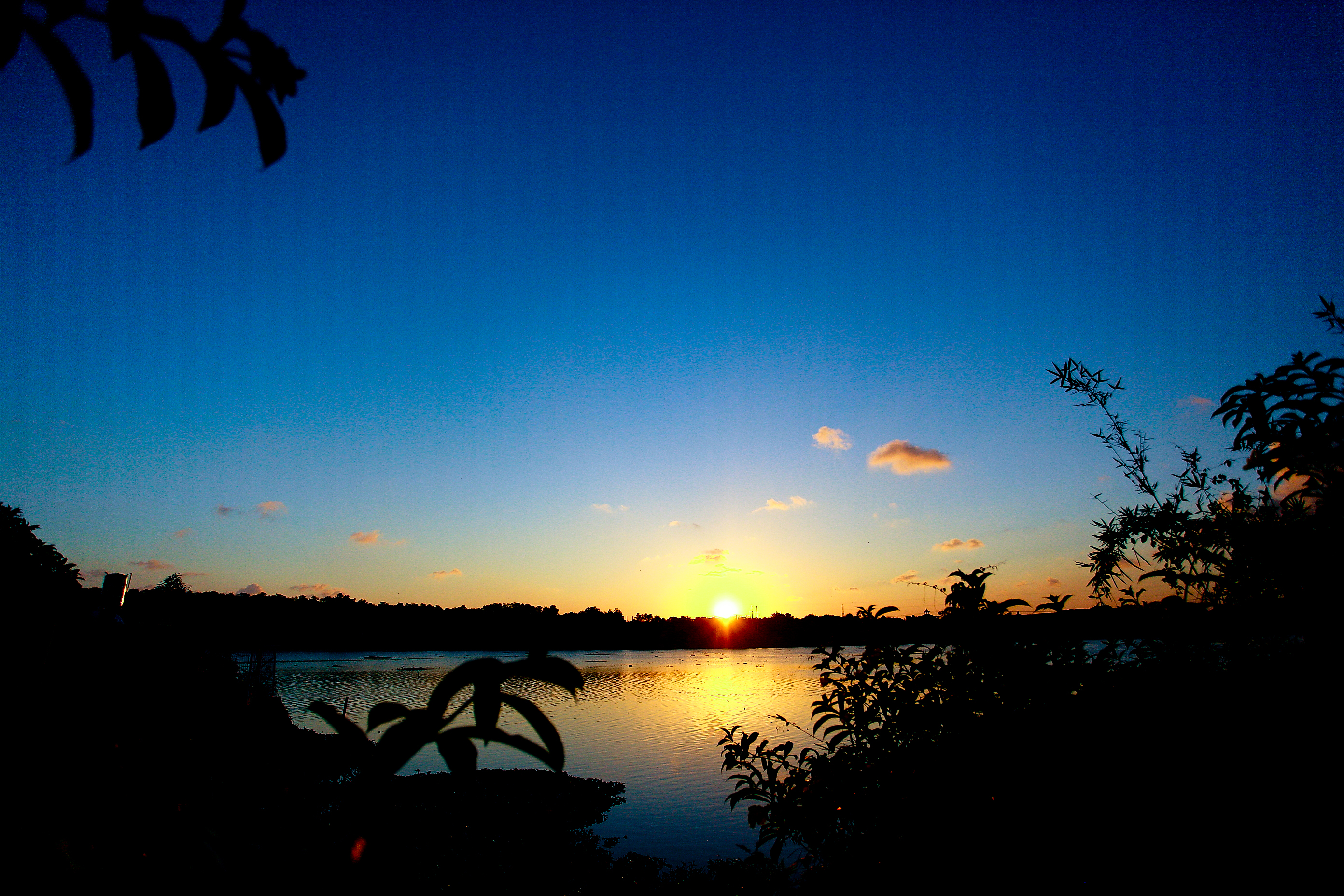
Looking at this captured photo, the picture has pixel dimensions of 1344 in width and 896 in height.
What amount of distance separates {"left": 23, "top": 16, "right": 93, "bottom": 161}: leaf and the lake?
6697mm

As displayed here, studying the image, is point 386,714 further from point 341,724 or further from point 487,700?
point 487,700

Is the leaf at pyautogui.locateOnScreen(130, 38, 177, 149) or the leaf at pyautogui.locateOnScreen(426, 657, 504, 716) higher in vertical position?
the leaf at pyautogui.locateOnScreen(130, 38, 177, 149)

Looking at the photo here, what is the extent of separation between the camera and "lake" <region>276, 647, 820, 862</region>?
643 inches

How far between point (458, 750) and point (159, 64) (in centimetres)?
123

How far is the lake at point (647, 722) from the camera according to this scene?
53.6 ft

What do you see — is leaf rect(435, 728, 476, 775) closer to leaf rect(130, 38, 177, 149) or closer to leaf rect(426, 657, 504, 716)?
leaf rect(426, 657, 504, 716)

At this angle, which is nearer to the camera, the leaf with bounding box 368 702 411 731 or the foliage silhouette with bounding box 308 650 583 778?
the foliage silhouette with bounding box 308 650 583 778

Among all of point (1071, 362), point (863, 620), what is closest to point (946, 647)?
point (863, 620)

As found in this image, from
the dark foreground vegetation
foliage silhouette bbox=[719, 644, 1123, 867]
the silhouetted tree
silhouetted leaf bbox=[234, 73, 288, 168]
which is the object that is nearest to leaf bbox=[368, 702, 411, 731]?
the dark foreground vegetation

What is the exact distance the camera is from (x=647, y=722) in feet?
119

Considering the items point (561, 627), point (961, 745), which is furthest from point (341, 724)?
point (561, 627)

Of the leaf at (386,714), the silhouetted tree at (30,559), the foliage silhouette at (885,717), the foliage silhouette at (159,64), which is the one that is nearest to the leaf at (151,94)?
the foliage silhouette at (159,64)

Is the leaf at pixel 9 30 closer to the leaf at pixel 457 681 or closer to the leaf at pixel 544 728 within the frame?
the leaf at pixel 457 681

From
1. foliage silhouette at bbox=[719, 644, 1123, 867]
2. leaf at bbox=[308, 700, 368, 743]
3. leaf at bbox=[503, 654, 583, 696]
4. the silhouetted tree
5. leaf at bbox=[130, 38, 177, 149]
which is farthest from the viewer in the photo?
the silhouetted tree
